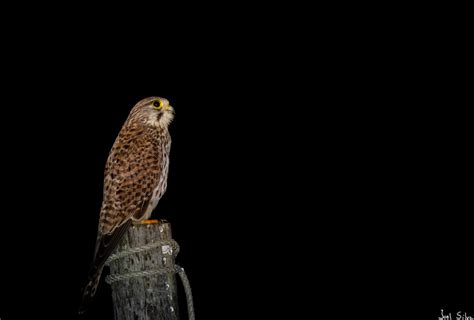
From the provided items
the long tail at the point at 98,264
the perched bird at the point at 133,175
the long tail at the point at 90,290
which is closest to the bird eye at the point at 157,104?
the perched bird at the point at 133,175

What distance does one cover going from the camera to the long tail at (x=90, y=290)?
9.27 feet


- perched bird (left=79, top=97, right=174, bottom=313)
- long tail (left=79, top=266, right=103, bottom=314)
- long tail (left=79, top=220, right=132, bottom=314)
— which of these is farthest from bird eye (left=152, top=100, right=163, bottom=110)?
long tail (left=79, top=266, right=103, bottom=314)

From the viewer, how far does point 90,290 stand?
9.37ft

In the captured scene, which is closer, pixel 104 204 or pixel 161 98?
pixel 104 204

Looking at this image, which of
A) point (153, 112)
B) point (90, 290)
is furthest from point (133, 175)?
point (90, 290)

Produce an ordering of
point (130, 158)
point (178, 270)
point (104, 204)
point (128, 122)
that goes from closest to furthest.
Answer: point (178, 270) → point (104, 204) → point (130, 158) → point (128, 122)

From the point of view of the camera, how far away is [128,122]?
159 inches

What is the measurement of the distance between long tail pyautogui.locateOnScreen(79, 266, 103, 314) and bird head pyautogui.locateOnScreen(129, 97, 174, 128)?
1.46 m

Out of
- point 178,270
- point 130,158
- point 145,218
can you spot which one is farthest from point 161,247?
point 130,158

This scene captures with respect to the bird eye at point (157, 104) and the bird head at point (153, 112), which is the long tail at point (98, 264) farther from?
the bird eye at point (157, 104)

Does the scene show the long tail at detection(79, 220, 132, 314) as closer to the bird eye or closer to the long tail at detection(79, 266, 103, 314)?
the long tail at detection(79, 266, 103, 314)

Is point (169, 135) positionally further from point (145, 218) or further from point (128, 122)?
point (145, 218)

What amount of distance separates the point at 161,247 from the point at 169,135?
1502 millimetres

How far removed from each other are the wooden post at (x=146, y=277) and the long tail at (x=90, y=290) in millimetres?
110
